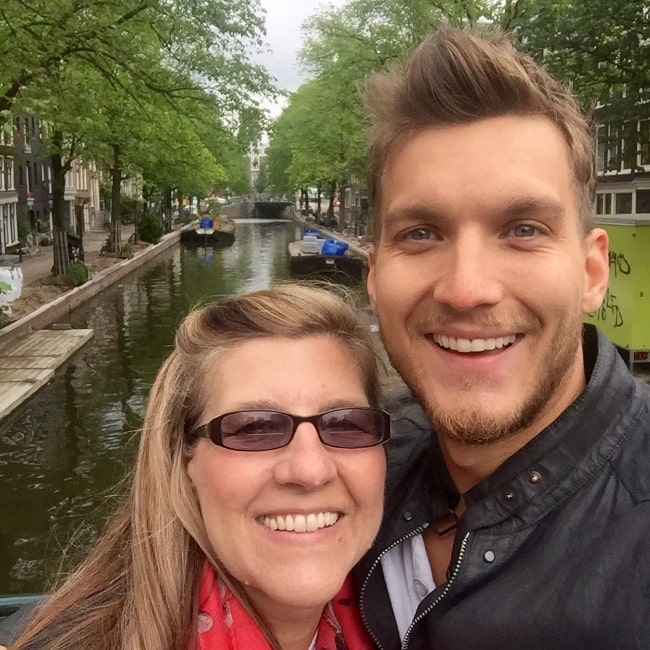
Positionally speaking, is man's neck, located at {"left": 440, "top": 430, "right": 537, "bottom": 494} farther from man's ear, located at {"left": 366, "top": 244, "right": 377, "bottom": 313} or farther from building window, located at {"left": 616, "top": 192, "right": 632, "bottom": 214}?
building window, located at {"left": 616, "top": 192, "right": 632, "bottom": 214}

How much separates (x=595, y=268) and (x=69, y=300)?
17.8 metres

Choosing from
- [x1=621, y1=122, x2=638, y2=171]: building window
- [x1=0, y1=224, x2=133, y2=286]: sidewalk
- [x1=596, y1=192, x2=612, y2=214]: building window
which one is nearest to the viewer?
[x1=621, y1=122, x2=638, y2=171]: building window

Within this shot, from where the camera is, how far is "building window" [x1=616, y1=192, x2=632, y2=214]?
87.2ft

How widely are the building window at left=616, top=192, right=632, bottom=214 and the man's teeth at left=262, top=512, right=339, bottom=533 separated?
90.1 ft

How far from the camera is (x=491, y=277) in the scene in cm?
149

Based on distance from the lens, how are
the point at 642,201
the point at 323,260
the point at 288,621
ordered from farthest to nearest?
1. the point at 323,260
2. the point at 642,201
3. the point at 288,621

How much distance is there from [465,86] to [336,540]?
3.30ft

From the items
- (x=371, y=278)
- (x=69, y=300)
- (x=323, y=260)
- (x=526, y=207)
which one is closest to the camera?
(x=526, y=207)

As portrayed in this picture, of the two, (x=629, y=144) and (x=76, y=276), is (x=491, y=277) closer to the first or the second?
(x=629, y=144)

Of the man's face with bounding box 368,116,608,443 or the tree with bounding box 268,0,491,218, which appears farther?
the tree with bounding box 268,0,491,218

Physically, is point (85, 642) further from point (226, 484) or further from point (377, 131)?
point (377, 131)

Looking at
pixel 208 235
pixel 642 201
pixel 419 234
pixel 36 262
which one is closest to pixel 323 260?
pixel 36 262

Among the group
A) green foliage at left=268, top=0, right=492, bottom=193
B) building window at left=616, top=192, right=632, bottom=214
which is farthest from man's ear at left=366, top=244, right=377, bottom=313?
building window at left=616, top=192, right=632, bottom=214

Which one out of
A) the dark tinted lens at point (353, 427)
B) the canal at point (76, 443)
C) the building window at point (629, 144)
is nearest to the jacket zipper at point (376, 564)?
the dark tinted lens at point (353, 427)
